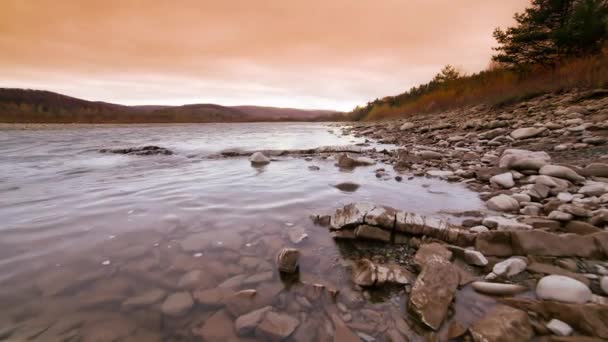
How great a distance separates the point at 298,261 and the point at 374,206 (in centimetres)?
107

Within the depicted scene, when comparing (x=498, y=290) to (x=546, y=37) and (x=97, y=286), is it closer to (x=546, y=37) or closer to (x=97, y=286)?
(x=97, y=286)

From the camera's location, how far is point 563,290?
1460mm

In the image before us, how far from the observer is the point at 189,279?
6.30 feet

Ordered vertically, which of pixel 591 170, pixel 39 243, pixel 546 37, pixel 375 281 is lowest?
pixel 39 243

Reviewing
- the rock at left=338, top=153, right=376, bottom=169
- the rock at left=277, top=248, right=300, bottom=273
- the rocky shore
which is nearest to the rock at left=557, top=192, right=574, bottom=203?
the rocky shore

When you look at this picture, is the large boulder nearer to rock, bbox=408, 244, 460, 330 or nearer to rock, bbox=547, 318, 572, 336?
rock, bbox=408, 244, 460, 330

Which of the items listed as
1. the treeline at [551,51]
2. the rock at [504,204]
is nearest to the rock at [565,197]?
the rock at [504,204]

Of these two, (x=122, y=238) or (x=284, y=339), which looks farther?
(x=122, y=238)

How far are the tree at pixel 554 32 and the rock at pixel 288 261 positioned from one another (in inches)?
627

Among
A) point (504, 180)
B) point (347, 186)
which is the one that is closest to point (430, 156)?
point (504, 180)

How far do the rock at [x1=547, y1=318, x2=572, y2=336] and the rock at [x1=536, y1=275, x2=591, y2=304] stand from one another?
0.22 metres

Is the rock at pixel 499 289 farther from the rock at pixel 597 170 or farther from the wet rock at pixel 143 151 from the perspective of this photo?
the wet rock at pixel 143 151

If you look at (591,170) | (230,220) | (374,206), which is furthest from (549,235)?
(230,220)

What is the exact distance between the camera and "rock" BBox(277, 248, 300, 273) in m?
2.00
